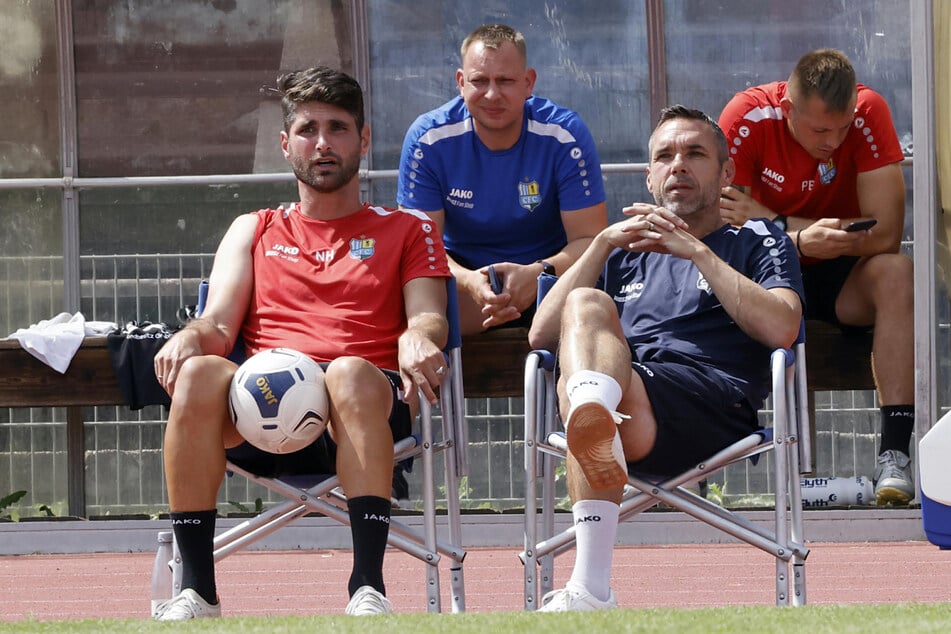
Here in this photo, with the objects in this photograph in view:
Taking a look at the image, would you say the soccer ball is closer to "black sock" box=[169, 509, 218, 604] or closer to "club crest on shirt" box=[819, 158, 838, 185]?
"black sock" box=[169, 509, 218, 604]

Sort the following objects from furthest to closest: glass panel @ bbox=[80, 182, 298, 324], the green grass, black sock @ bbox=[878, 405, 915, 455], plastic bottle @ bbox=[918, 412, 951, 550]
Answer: glass panel @ bbox=[80, 182, 298, 324] < black sock @ bbox=[878, 405, 915, 455] < plastic bottle @ bbox=[918, 412, 951, 550] < the green grass

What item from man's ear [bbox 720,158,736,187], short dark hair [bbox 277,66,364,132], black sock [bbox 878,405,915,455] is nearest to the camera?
short dark hair [bbox 277,66,364,132]

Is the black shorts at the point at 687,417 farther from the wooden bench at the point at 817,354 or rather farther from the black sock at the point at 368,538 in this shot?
the wooden bench at the point at 817,354

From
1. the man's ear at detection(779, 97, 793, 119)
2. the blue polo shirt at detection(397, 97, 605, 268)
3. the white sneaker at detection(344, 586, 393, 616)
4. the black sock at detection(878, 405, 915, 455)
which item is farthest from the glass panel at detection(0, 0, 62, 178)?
the white sneaker at detection(344, 586, 393, 616)

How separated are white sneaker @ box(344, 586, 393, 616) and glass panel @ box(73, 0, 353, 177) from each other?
399cm

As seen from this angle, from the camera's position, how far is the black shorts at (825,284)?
15.5 feet

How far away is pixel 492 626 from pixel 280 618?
0.48m

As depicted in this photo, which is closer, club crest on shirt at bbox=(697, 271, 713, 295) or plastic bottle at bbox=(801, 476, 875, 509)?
club crest on shirt at bbox=(697, 271, 713, 295)

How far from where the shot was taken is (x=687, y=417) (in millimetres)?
3521

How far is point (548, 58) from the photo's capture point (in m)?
6.75

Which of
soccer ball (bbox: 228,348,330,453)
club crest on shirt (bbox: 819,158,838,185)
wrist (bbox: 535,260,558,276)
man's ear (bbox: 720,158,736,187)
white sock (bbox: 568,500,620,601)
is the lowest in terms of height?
white sock (bbox: 568,500,620,601)

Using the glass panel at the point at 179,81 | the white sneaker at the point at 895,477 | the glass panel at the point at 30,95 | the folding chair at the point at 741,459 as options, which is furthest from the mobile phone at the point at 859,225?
the glass panel at the point at 30,95

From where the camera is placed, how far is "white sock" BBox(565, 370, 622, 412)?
3.25 m

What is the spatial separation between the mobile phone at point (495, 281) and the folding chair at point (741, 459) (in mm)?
865
